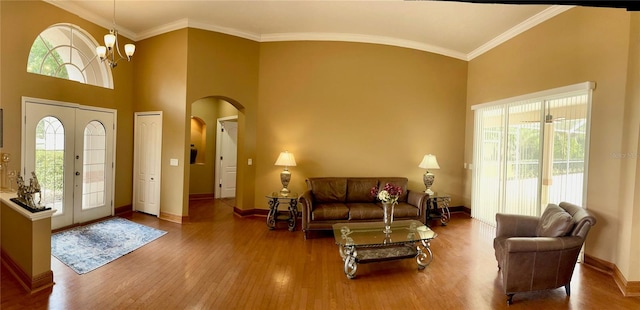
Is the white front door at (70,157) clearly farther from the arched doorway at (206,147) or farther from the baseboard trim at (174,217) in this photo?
the arched doorway at (206,147)

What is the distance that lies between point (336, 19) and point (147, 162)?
4.47 m

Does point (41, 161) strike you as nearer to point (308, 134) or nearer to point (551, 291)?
point (308, 134)

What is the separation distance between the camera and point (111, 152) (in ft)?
17.9

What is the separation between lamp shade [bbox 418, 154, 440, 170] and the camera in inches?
220

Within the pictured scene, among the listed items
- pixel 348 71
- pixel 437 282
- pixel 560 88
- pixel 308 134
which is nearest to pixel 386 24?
pixel 348 71

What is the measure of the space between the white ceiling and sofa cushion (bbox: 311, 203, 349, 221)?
10.4 ft

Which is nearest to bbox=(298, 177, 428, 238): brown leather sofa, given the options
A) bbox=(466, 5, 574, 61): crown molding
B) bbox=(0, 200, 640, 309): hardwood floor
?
bbox=(0, 200, 640, 309): hardwood floor

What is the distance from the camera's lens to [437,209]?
591 centimetres

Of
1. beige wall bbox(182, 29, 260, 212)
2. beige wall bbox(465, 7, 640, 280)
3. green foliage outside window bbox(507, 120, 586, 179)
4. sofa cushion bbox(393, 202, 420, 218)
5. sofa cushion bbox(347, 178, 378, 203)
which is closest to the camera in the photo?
beige wall bbox(465, 7, 640, 280)

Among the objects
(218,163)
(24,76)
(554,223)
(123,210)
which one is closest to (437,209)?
(554,223)

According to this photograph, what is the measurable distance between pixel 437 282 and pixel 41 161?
5.83 meters

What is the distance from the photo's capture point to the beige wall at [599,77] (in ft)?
11.1

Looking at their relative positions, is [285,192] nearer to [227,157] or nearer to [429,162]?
[429,162]

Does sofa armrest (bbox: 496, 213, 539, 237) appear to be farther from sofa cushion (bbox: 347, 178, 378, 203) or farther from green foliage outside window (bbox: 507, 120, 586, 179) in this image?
sofa cushion (bbox: 347, 178, 378, 203)
